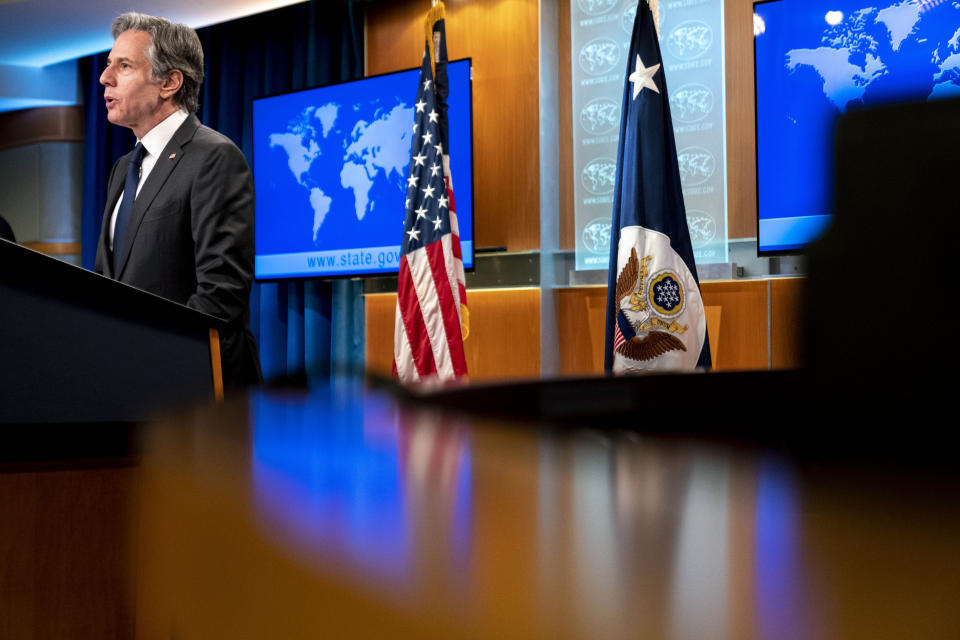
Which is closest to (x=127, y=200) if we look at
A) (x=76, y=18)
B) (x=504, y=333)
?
(x=504, y=333)

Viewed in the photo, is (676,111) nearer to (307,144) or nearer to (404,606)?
(307,144)

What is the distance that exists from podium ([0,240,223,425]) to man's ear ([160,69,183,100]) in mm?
1121

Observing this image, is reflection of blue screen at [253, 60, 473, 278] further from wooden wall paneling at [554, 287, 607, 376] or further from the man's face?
the man's face

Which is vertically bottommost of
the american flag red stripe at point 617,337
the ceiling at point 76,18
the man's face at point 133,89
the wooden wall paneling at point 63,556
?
the wooden wall paneling at point 63,556

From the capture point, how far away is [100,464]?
47.0 inches

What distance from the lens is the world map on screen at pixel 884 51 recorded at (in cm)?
327

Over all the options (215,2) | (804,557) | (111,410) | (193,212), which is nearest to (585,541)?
(804,557)

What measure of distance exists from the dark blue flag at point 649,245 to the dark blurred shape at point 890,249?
3389 mm

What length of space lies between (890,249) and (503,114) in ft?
14.9

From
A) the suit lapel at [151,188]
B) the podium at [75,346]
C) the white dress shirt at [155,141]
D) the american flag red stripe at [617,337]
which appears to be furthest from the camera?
the american flag red stripe at [617,337]

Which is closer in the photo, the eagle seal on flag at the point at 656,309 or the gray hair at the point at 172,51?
the gray hair at the point at 172,51

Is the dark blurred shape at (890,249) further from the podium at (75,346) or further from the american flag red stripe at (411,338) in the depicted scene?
the american flag red stripe at (411,338)

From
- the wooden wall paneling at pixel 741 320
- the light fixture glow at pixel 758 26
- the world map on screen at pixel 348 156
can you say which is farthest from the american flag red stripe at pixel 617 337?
the world map on screen at pixel 348 156

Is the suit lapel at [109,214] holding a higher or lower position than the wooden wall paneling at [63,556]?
higher
